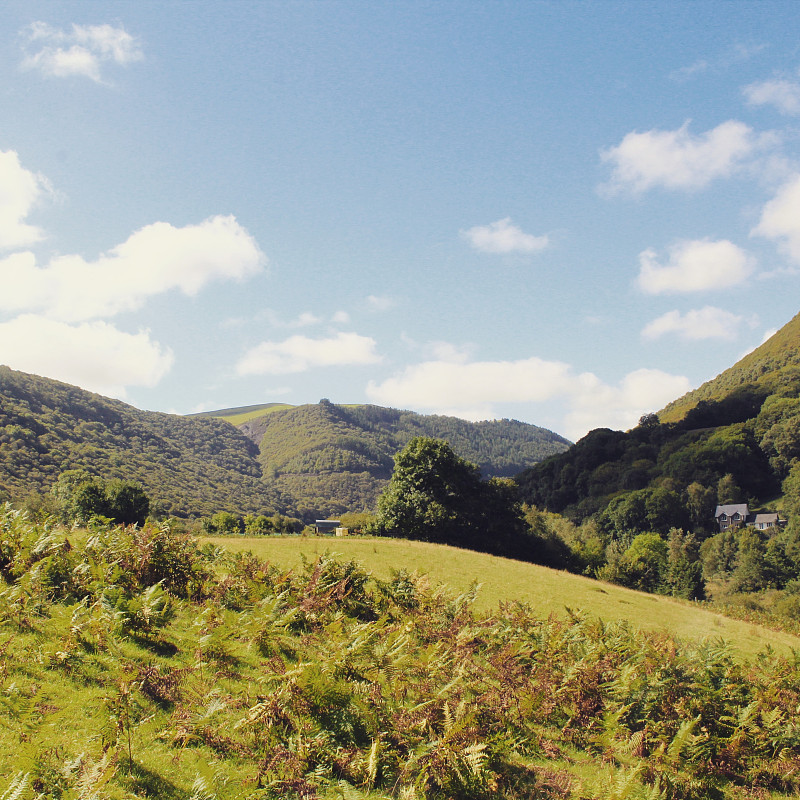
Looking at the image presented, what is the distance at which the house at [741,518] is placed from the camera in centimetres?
10444

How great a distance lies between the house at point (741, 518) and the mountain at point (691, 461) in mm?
2941

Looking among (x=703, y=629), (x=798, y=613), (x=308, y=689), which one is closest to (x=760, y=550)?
(x=798, y=613)

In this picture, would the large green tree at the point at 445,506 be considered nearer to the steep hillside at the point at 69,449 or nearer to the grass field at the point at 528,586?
the grass field at the point at 528,586

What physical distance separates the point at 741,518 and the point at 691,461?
18.2 m

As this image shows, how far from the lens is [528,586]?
23281 mm

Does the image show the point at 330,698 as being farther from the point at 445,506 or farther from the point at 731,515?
the point at 731,515

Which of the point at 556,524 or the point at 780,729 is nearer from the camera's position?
the point at 780,729

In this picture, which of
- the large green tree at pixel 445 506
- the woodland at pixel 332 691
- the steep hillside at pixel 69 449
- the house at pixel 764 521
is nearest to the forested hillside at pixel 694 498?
the house at pixel 764 521

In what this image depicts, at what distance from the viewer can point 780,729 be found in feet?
30.7

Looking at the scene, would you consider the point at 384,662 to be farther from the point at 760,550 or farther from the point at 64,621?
the point at 760,550

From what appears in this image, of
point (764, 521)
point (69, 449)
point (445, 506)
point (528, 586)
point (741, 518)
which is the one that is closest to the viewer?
point (528, 586)

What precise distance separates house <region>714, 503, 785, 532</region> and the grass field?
93.8 meters

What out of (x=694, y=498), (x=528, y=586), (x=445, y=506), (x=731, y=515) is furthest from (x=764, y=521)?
(x=528, y=586)

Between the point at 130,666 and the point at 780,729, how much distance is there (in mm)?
11183
